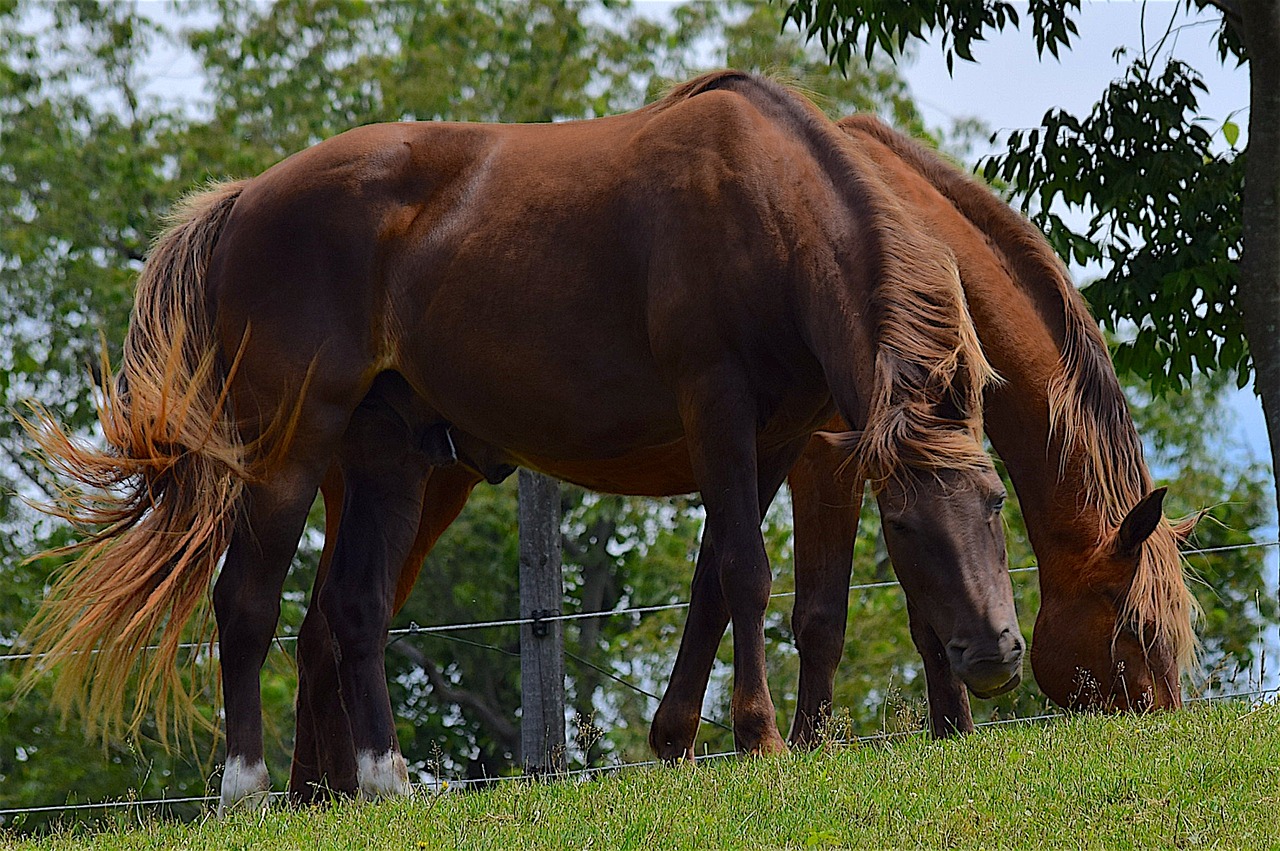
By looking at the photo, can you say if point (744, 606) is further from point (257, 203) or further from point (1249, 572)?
point (1249, 572)

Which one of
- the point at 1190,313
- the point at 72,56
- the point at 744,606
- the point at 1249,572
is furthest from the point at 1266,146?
the point at 72,56

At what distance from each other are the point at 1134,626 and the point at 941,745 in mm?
1322

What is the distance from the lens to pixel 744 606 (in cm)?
557

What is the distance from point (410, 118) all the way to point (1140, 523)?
15.4m

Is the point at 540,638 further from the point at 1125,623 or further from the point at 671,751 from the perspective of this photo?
the point at 1125,623

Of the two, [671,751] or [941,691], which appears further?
[941,691]

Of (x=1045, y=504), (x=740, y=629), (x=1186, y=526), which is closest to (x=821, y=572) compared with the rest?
(x=1045, y=504)

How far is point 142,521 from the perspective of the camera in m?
6.38

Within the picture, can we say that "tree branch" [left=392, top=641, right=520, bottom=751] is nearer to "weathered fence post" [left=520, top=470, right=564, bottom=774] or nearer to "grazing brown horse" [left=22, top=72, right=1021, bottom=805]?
"weathered fence post" [left=520, top=470, right=564, bottom=774]

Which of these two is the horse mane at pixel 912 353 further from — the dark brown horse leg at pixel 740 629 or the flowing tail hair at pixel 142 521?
the flowing tail hair at pixel 142 521

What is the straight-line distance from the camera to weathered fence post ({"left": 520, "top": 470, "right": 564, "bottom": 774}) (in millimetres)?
9742

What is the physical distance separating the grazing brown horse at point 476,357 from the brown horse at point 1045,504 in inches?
19.7

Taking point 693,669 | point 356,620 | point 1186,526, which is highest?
point 1186,526

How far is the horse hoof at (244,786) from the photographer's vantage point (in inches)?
227
